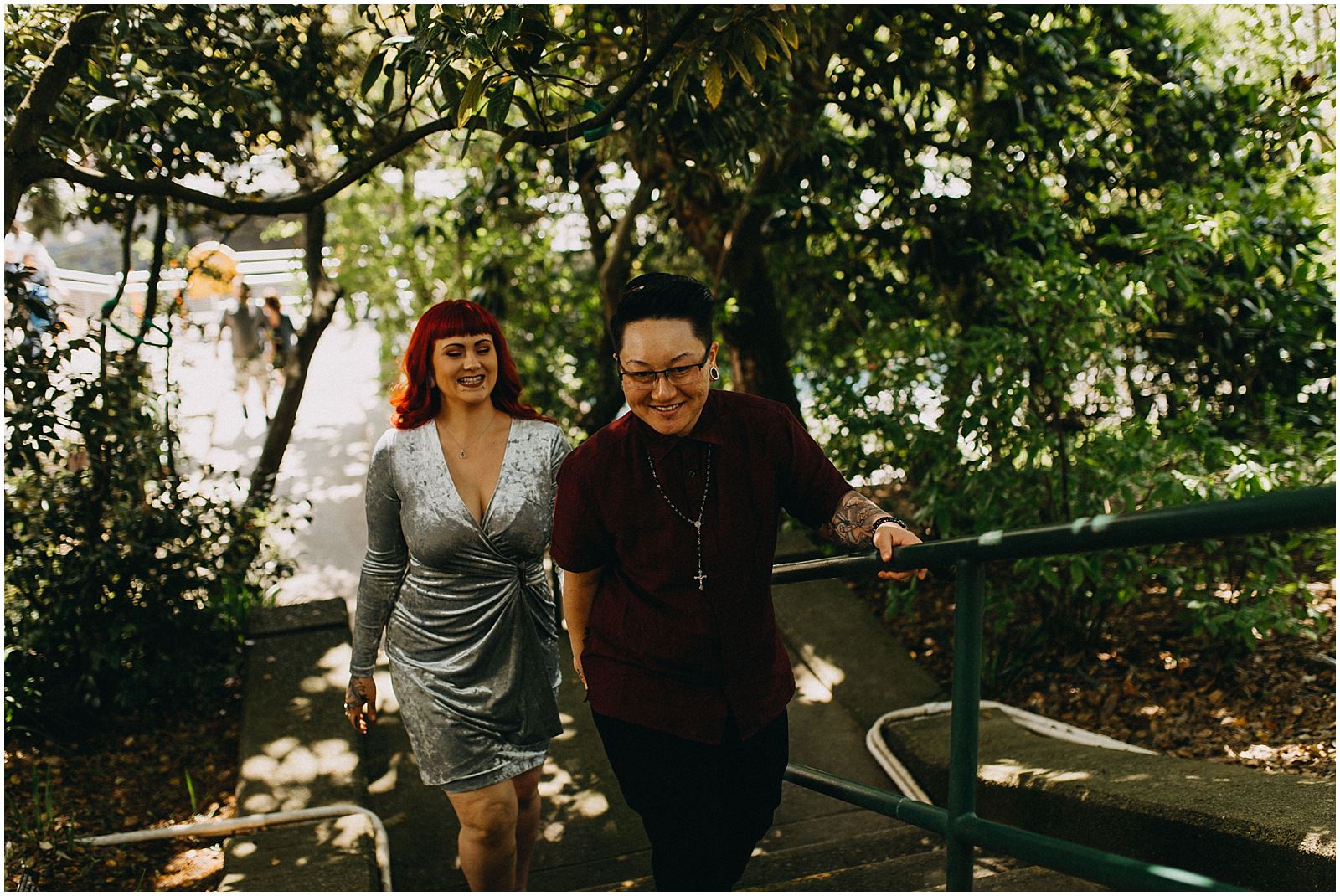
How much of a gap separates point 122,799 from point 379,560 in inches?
88.2

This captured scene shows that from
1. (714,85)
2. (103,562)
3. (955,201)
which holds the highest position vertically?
(955,201)

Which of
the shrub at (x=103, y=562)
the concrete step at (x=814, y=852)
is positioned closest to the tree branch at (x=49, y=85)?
the shrub at (x=103, y=562)

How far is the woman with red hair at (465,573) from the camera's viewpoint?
3041 mm

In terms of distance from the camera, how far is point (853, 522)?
241 centimetres

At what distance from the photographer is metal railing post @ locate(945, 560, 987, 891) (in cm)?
212

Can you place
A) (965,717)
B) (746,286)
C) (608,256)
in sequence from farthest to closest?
(746,286) < (608,256) < (965,717)

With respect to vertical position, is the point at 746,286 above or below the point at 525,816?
above

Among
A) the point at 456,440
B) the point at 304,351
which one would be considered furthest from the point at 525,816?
the point at 304,351

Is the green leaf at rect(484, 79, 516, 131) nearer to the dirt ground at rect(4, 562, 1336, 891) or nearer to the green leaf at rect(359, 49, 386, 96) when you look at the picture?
the green leaf at rect(359, 49, 386, 96)

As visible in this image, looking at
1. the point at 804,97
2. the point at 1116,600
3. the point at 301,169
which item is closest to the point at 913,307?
the point at 804,97

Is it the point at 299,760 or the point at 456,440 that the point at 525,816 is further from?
the point at 299,760

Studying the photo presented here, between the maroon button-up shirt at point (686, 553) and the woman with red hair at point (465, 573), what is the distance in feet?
2.17

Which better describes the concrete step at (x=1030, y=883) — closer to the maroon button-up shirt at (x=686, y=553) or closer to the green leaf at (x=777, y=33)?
the maroon button-up shirt at (x=686, y=553)

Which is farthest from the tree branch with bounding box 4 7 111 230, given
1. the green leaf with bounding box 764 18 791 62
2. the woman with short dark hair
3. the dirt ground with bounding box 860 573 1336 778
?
the dirt ground with bounding box 860 573 1336 778
